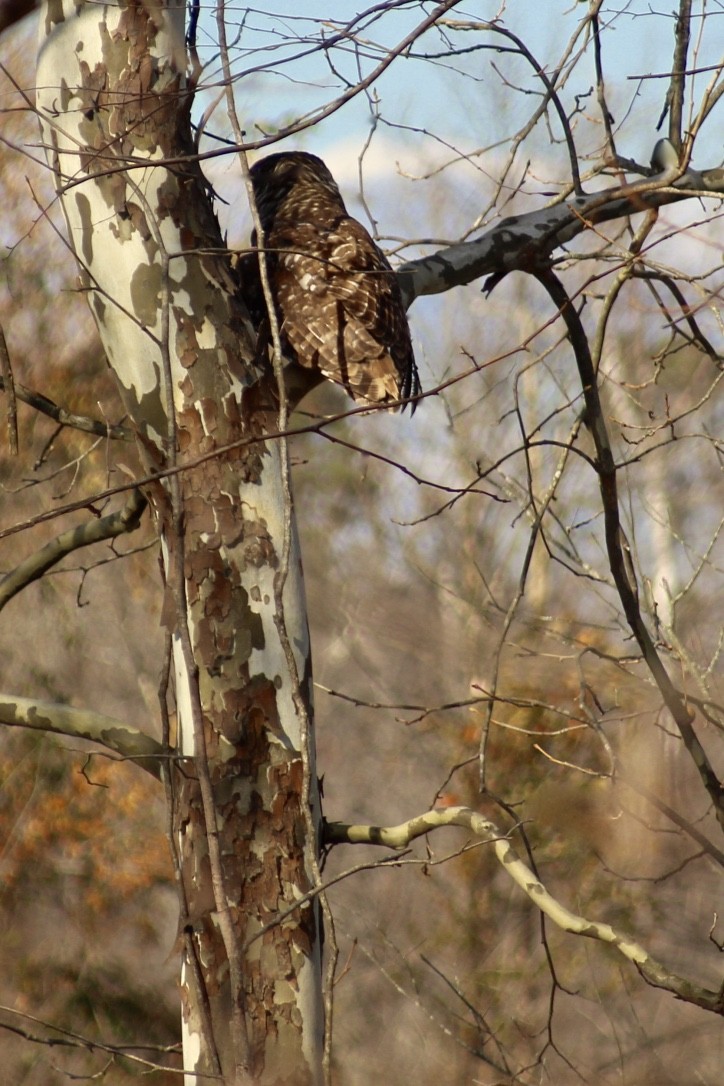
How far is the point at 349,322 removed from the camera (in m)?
3.23

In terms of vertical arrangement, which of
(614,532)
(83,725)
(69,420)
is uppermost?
(69,420)

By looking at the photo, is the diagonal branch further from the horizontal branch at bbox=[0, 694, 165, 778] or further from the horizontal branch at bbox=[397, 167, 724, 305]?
the horizontal branch at bbox=[0, 694, 165, 778]

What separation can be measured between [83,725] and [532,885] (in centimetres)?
108

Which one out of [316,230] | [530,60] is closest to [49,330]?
[316,230]

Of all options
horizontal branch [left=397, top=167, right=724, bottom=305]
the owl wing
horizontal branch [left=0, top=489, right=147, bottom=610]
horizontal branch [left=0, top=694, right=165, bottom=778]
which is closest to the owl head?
the owl wing

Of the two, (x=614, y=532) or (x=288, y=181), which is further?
(x=288, y=181)

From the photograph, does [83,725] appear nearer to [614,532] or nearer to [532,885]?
[532,885]

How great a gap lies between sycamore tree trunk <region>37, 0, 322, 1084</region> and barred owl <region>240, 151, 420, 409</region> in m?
0.68

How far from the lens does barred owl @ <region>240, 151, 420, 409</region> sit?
3203mm

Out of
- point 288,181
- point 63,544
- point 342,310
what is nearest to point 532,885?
point 63,544

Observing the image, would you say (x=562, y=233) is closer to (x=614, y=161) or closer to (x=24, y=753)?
(x=614, y=161)

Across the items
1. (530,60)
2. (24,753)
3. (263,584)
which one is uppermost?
(24,753)

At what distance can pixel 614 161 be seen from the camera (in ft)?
9.53

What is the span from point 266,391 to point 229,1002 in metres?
1.23
